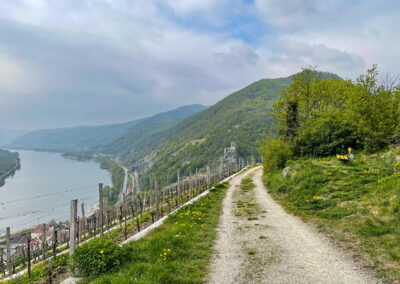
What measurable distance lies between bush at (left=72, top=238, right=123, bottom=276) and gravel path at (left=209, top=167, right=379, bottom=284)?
2.95 m

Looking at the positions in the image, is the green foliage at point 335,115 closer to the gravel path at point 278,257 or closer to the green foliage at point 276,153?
the green foliage at point 276,153

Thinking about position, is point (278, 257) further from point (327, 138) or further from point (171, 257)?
point (327, 138)

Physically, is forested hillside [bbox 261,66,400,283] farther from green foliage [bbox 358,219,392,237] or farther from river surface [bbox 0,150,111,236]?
river surface [bbox 0,150,111,236]

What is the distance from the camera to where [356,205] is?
12.0 meters

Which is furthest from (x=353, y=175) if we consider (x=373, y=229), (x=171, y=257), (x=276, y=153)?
(x=276, y=153)

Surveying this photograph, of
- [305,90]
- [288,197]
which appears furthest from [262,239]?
[305,90]

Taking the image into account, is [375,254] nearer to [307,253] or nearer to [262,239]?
[307,253]

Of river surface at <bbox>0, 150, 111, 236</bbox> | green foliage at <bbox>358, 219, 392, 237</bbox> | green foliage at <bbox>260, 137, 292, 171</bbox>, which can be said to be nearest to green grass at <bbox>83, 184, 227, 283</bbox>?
green foliage at <bbox>358, 219, 392, 237</bbox>

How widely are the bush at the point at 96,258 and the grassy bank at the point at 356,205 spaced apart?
758cm

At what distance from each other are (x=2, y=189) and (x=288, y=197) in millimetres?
188158

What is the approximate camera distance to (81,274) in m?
7.01

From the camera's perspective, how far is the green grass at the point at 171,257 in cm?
645

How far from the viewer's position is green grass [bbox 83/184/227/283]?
6.45 metres

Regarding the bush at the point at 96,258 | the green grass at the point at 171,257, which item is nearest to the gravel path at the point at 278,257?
the green grass at the point at 171,257
